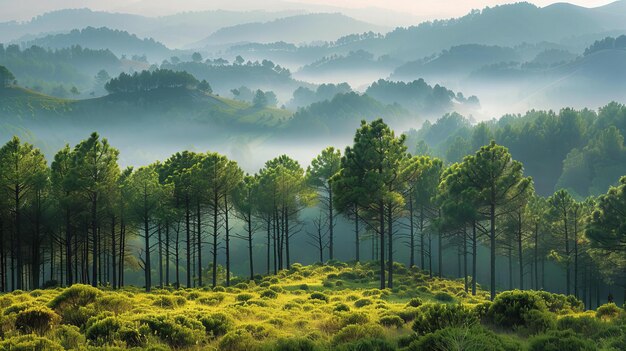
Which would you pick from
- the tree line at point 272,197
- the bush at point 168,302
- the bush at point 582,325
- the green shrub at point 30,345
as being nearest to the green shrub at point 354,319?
the bush at point 582,325

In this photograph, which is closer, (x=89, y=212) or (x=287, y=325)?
(x=287, y=325)

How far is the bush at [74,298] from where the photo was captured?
19.8m

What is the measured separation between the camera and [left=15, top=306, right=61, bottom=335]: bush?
56.2 ft

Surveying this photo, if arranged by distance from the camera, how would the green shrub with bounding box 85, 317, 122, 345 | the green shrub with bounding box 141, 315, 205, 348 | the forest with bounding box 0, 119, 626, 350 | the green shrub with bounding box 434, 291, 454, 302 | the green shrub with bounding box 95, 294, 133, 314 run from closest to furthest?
the green shrub with bounding box 85, 317, 122, 345 < the green shrub with bounding box 141, 315, 205, 348 < the forest with bounding box 0, 119, 626, 350 < the green shrub with bounding box 95, 294, 133, 314 < the green shrub with bounding box 434, 291, 454, 302

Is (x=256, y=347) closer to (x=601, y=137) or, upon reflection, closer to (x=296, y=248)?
(x=296, y=248)

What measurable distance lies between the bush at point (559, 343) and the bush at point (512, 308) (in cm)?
348

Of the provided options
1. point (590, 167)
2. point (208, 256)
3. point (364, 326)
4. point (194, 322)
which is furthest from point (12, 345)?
point (590, 167)

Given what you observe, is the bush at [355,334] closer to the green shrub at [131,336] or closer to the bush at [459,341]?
the bush at [459,341]

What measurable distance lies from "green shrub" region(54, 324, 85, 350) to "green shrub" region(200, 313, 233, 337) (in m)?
4.25

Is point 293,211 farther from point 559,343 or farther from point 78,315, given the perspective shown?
point 559,343

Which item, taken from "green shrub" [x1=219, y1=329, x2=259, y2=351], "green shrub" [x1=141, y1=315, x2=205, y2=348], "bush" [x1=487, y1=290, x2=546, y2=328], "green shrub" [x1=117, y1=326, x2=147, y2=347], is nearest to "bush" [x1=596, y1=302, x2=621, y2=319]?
"bush" [x1=487, y1=290, x2=546, y2=328]

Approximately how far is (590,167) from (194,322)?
113 metres

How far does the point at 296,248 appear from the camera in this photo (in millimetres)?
102188

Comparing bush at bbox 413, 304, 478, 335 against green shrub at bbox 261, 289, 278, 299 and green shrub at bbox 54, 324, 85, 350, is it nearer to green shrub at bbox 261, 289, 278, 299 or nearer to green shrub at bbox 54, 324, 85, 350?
green shrub at bbox 54, 324, 85, 350
